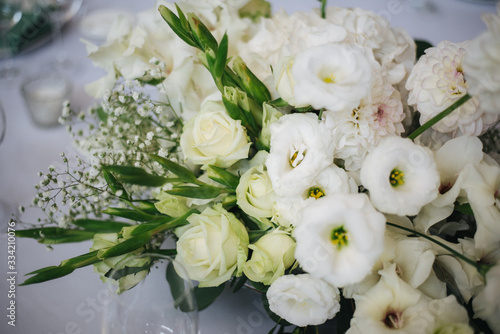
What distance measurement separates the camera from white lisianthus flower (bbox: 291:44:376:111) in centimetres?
32

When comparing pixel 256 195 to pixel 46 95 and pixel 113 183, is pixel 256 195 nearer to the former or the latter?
pixel 113 183

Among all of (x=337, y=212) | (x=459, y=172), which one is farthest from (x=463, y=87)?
(x=337, y=212)

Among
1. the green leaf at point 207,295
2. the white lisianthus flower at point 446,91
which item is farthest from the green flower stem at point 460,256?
the green leaf at point 207,295

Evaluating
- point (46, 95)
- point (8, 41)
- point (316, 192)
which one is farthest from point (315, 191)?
point (8, 41)

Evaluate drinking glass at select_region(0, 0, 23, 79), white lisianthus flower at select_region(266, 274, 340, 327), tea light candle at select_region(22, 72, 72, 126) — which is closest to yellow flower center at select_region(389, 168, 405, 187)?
white lisianthus flower at select_region(266, 274, 340, 327)

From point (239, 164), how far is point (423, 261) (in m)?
0.21

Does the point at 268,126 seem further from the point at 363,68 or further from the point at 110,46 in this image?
the point at 110,46

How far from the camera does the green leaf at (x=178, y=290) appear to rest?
14.8 inches

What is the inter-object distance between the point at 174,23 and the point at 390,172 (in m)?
0.26

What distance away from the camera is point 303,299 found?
347 mm

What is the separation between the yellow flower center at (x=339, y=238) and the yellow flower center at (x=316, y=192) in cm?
6

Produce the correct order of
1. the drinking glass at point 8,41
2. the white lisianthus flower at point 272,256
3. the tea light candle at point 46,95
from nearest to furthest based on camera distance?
1. the white lisianthus flower at point 272,256
2. the tea light candle at point 46,95
3. the drinking glass at point 8,41

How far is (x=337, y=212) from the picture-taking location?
0.97ft

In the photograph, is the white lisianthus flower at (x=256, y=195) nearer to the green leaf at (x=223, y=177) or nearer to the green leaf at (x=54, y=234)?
the green leaf at (x=223, y=177)
